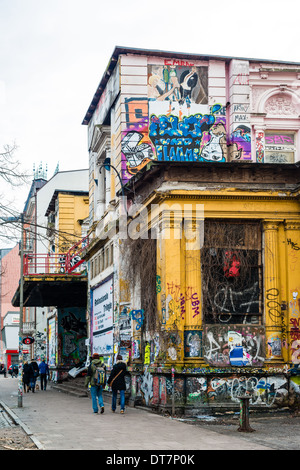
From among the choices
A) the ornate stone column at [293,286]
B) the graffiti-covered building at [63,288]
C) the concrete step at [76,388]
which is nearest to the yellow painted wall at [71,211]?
the graffiti-covered building at [63,288]

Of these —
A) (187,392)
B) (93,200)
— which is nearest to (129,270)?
(187,392)

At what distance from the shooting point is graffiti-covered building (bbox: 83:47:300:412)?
1881 cm

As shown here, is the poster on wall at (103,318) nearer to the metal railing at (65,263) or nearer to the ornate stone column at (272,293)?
the metal railing at (65,263)

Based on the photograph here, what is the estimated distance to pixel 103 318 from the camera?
27.4 m

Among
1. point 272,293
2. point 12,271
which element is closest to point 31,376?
point 272,293

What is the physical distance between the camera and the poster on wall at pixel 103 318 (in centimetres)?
2580

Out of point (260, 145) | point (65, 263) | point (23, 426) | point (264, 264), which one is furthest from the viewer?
point (65, 263)

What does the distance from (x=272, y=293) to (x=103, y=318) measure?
9602 millimetres

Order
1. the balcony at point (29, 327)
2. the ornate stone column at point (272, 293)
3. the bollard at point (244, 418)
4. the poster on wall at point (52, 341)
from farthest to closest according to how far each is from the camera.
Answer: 1. the balcony at point (29, 327)
2. the poster on wall at point (52, 341)
3. the ornate stone column at point (272, 293)
4. the bollard at point (244, 418)

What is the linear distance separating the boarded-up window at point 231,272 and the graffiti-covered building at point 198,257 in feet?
0.09

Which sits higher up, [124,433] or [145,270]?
[145,270]

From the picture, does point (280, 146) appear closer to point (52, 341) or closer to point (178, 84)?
point (178, 84)

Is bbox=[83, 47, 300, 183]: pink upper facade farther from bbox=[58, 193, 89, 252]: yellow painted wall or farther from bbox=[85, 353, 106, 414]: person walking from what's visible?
bbox=[58, 193, 89, 252]: yellow painted wall
